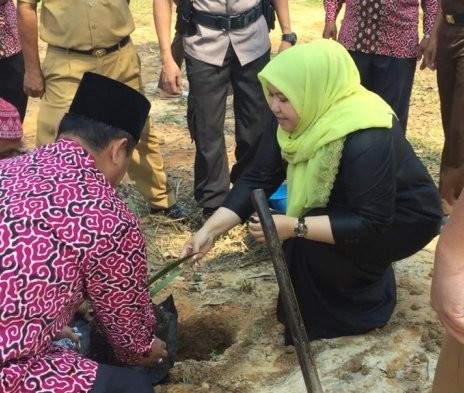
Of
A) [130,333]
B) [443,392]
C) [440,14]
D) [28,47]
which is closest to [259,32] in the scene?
[440,14]

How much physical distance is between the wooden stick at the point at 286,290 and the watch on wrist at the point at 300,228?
358mm

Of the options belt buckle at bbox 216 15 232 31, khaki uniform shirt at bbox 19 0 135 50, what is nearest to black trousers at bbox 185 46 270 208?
belt buckle at bbox 216 15 232 31

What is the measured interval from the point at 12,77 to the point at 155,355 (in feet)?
7.82

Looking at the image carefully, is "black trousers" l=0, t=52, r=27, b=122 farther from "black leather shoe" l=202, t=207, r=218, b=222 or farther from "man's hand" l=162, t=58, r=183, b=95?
"black leather shoe" l=202, t=207, r=218, b=222

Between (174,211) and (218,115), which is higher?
(218,115)

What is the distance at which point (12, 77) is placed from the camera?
4270 mm

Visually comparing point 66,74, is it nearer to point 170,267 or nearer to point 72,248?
point 170,267

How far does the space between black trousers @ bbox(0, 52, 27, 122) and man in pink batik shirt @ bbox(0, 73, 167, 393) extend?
212 centimetres

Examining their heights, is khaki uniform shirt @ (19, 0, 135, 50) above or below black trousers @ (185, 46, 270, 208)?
above

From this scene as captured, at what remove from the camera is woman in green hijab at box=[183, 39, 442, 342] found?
9.03ft

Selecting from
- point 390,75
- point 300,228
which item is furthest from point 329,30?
point 300,228

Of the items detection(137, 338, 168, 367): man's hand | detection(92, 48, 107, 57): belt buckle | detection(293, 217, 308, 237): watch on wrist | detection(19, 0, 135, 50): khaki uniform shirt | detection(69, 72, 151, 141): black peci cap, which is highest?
detection(69, 72, 151, 141): black peci cap

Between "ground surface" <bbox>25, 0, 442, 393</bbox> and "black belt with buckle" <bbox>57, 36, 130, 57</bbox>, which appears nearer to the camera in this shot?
"ground surface" <bbox>25, 0, 442, 393</bbox>

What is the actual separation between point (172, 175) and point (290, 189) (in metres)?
2.26
